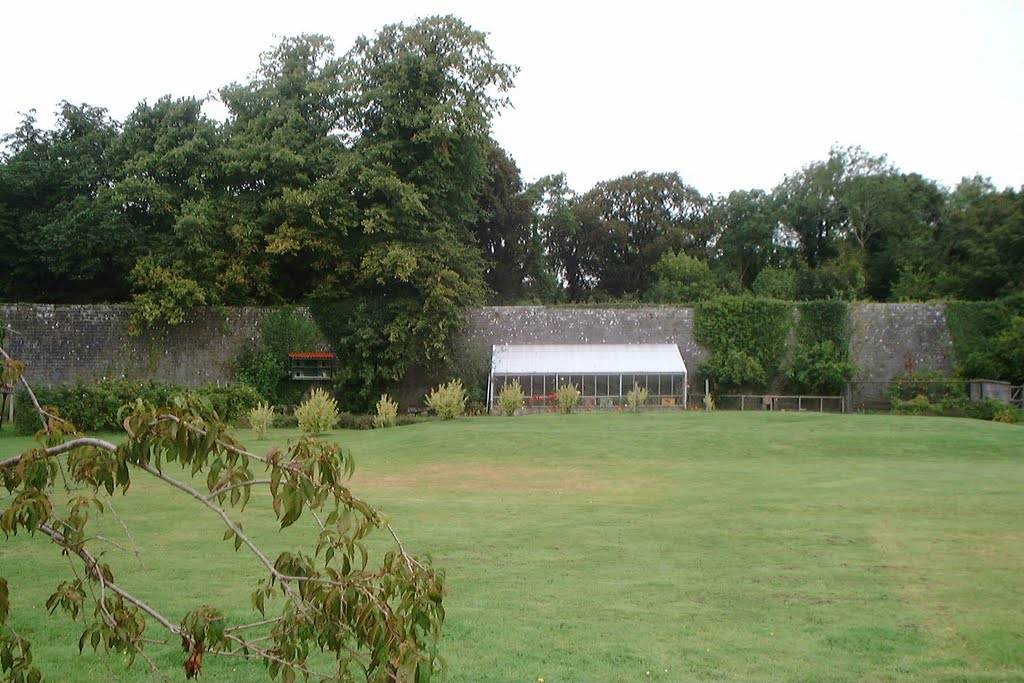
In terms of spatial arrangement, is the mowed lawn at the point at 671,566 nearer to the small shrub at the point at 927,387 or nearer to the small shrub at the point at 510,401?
the small shrub at the point at 510,401

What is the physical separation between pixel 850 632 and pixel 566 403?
61.0 feet

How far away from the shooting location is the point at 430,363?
29.2m

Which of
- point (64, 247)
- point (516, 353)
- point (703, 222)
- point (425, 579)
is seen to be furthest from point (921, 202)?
point (425, 579)

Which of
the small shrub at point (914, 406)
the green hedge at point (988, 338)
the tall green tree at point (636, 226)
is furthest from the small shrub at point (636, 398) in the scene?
the tall green tree at point (636, 226)

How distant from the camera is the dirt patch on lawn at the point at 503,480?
1352 cm

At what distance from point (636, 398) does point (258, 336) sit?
1156 centimetres

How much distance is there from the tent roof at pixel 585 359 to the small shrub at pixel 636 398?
112 centimetres

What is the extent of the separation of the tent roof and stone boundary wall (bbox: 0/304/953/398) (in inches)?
15.3

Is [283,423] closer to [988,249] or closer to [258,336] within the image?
[258,336]

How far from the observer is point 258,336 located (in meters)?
29.1

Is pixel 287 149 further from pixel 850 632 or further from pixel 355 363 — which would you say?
pixel 850 632

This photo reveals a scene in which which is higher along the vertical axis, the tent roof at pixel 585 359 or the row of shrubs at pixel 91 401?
the tent roof at pixel 585 359

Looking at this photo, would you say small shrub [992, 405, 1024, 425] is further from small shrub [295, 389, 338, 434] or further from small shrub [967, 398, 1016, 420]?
small shrub [295, 389, 338, 434]

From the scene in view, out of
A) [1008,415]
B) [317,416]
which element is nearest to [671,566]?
[317,416]
